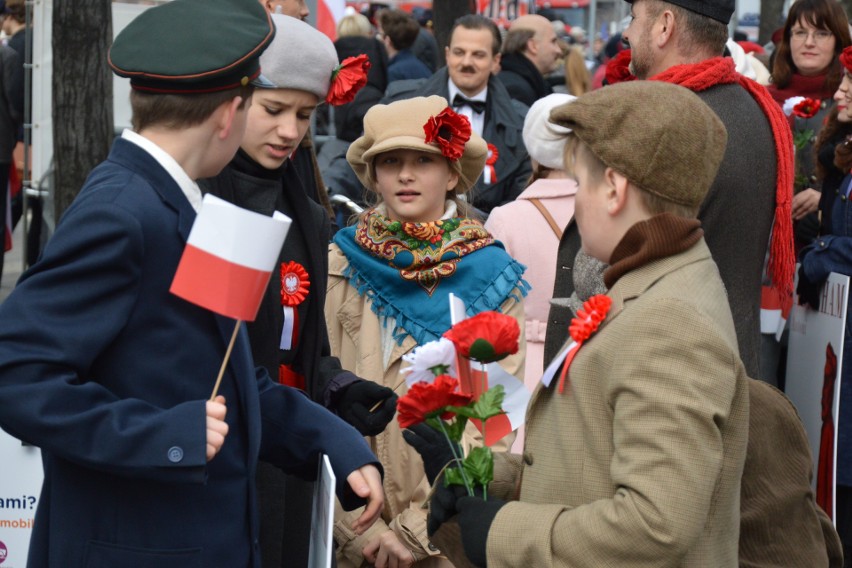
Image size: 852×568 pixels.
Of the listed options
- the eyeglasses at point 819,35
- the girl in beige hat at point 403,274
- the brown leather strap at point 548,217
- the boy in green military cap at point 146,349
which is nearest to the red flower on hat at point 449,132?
the girl in beige hat at point 403,274

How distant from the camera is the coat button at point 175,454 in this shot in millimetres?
2305

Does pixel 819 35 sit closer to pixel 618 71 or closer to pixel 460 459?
pixel 618 71

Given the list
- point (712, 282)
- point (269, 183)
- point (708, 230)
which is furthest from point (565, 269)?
point (712, 282)

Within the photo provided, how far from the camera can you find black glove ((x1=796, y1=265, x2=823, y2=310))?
5699 mm

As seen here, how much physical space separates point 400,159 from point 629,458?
2349mm

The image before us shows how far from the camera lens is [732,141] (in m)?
3.93

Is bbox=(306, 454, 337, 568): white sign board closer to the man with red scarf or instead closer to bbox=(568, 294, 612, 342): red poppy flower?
bbox=(568, 294, 612, 342): red poppy flower

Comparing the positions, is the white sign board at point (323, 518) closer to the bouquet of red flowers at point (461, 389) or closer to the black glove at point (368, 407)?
the bouquet of red flowers at point (461, 389)

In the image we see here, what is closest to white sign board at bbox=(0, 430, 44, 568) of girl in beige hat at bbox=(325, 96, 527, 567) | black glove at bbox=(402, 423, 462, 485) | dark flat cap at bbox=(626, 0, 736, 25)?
girl in beige hat at bbox=(325, 96, 527, 567)

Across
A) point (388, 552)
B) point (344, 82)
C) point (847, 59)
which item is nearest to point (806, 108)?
point (847, 59)

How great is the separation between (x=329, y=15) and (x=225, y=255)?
6192 millimetres

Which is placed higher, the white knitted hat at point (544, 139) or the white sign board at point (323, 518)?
the white sign board at point (323, 518)

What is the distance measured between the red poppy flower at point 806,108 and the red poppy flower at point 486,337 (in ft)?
15.1

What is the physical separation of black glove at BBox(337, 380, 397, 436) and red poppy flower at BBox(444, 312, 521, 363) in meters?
0.99
